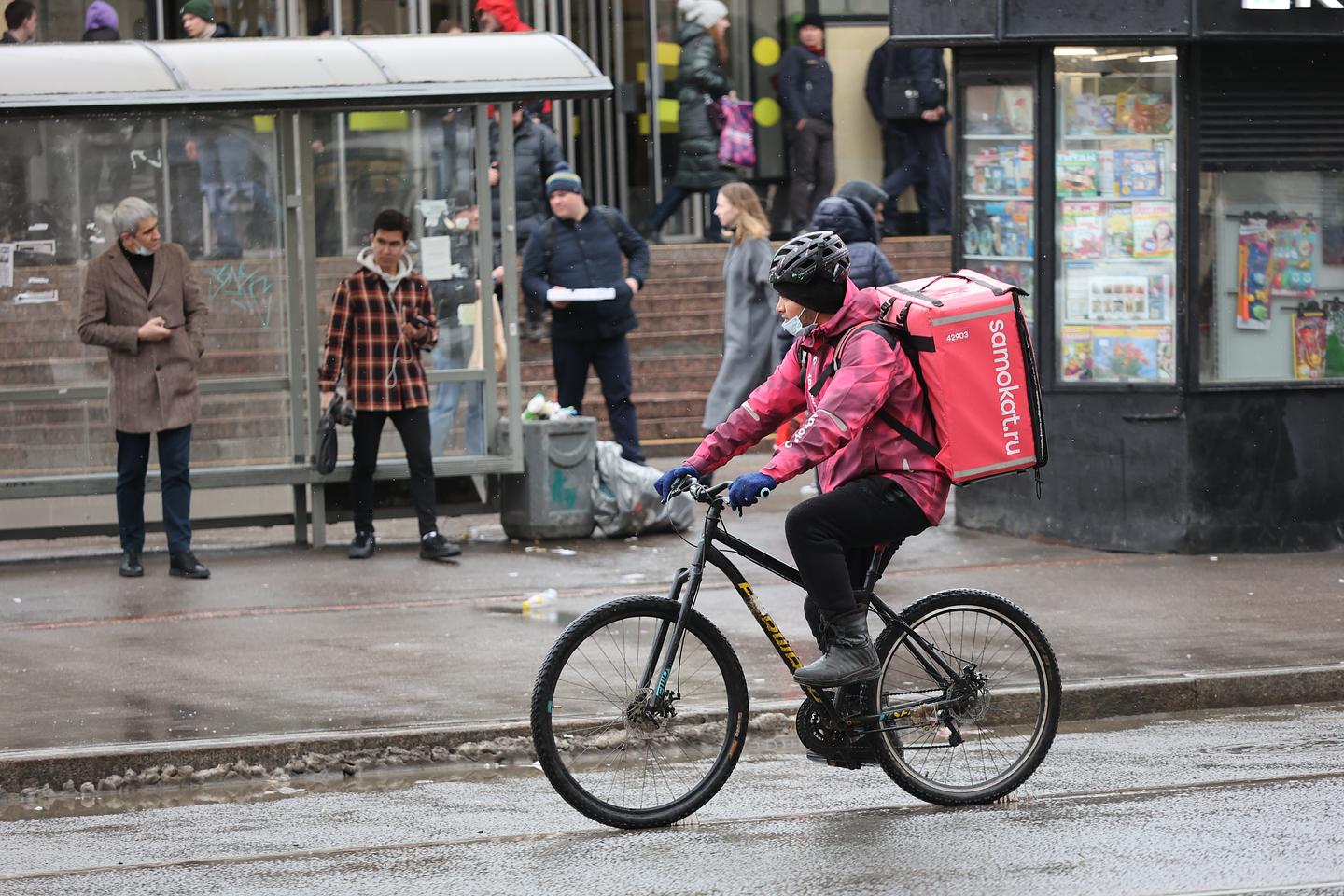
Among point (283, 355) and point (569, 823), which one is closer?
point (569, 823)

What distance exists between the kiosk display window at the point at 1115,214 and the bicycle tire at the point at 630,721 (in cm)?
539

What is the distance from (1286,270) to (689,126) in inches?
309

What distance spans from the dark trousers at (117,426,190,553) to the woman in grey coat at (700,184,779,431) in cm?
294

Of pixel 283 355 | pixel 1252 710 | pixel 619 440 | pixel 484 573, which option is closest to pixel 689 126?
pixel 619 440

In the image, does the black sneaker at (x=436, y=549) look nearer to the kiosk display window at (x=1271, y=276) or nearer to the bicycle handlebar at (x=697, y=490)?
the kiosk display window at (x=1271, y=276)

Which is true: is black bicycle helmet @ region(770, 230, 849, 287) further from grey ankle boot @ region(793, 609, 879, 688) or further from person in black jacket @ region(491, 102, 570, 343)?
person in black jacket @ region(491, 102, 570, 343)

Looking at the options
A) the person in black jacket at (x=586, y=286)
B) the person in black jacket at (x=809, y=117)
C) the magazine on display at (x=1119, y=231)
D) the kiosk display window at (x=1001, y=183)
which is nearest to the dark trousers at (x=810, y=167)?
the person in black jacket at (x=809, y=117)

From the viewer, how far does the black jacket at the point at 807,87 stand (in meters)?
18.0

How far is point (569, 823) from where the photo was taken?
20.2ft

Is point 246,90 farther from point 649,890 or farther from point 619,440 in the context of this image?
point 649,890

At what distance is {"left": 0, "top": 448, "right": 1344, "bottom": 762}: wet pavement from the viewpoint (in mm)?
7555

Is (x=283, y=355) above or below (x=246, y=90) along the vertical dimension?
below

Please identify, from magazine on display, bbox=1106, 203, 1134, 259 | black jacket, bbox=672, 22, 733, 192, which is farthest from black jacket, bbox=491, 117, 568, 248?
magazine on display, bbox=1106, 203, 1134, 259

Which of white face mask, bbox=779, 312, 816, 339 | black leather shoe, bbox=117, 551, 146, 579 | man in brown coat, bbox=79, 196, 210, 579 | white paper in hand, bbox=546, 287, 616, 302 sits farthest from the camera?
white paper in hand, bbox=546, 287, 616, 302
